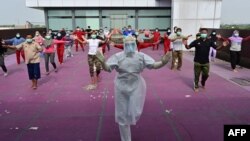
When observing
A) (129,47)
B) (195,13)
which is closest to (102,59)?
(129,47)

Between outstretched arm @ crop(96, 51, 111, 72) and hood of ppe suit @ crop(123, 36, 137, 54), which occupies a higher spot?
hood of ppe suit @ crop(123, 36, 137, 54)

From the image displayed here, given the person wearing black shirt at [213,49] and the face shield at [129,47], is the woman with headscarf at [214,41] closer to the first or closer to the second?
the person wearing black shirt at [213,49]

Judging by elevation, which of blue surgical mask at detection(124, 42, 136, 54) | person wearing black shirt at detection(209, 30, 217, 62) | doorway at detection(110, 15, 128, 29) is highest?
doorway at detection(110, 15, 128, 29)

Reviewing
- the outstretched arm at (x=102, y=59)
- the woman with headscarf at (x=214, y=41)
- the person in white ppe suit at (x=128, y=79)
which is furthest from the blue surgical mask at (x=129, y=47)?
the woman with headscarf at (x=214, y=41)

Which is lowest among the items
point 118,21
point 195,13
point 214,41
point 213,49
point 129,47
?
point 213,49

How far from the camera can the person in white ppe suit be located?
431 cm

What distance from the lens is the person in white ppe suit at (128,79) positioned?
4309 mm

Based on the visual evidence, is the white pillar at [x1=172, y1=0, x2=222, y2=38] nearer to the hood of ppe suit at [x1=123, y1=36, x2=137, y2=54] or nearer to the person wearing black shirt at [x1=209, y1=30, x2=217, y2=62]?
the person wearing black shirt at [x1=209, y1=30, x2=217, y2=62]

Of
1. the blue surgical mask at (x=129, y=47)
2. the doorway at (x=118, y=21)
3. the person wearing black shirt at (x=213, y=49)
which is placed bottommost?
the person wearing black shirt at (x=213, y=49)

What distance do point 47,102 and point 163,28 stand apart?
22.3 m

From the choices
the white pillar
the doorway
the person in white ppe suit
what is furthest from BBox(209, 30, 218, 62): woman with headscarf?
the doorway

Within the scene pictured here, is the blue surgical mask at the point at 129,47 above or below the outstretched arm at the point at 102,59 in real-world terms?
above

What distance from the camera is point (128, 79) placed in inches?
170

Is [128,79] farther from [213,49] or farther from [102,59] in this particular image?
[213,49]
